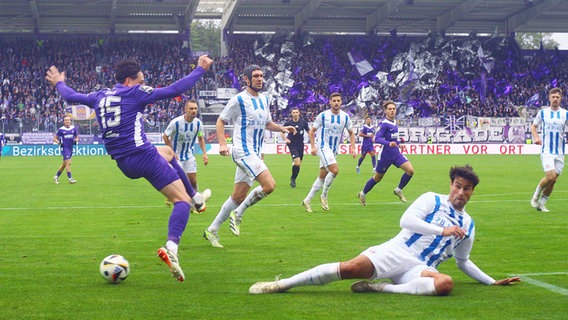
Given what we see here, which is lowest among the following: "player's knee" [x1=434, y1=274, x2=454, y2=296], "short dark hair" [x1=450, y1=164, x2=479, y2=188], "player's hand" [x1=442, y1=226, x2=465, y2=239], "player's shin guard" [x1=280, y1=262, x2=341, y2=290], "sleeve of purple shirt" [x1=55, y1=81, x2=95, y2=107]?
"player's knee" [x1=434, y1=274, x2=454, y2=296]

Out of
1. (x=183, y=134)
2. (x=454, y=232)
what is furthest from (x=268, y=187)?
(x=183, y=134)

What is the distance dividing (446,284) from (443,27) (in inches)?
2270

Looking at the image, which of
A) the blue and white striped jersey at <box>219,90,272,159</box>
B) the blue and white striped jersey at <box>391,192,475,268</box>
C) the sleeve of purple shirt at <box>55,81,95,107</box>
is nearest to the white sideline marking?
the blue and white striped jersey at <box>391,192,475,268</box>

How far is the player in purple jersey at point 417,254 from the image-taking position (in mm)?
6977

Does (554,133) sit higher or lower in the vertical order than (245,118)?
lower

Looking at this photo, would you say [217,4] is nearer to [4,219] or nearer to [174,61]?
[174,61]

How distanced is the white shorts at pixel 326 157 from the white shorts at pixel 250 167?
536 cm

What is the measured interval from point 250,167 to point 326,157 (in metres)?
5.68

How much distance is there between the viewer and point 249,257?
9.73 m

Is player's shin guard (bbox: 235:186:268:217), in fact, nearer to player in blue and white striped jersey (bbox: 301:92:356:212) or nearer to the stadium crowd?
player in blue and white striped jersey (bbox: 301:92:356:212)

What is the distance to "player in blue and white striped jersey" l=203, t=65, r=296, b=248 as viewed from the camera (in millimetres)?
11078

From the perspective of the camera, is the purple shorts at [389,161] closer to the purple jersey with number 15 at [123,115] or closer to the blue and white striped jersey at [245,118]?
the blue and white striped jersey at [245,118]

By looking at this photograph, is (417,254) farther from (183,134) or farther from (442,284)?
(183,134)

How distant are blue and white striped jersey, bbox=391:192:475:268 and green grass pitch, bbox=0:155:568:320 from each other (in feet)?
1.41
